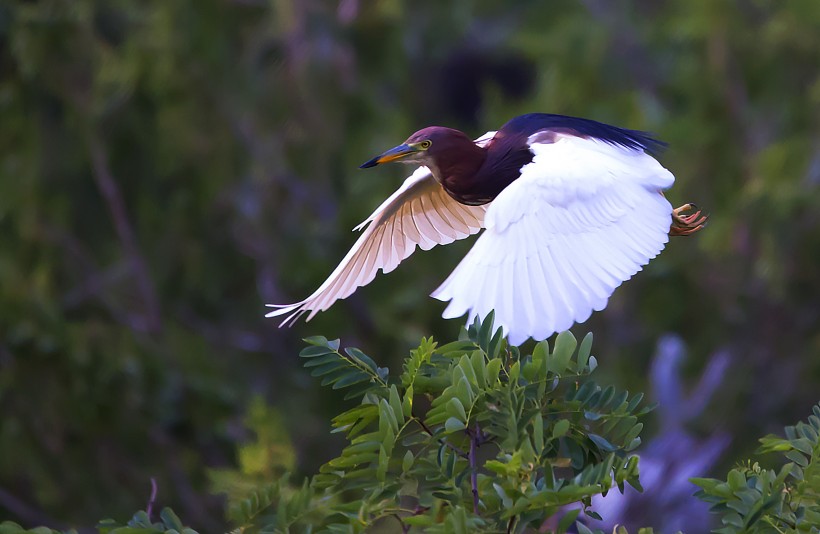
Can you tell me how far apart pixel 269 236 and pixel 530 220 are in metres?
4.77

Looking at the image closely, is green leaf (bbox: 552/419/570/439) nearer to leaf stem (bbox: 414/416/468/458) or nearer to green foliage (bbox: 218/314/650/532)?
green foliage (bbox: 218/314/650/532)

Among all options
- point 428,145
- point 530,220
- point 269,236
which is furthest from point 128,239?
point 530,220

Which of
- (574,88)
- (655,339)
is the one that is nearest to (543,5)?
(574,88)

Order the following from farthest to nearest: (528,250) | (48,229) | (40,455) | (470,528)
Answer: (48,229), (40,455), (528,250), (470,528)

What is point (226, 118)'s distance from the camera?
7020 millimetres

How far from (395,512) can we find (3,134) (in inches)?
219

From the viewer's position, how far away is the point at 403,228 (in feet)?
11.5

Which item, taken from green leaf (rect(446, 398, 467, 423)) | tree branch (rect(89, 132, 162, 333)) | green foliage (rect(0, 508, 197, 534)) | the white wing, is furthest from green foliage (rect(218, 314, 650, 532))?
tree branch (rect(89, 132, 162, 333))

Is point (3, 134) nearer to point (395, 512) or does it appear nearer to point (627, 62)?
point (627, 62)

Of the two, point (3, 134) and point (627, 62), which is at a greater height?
point (3, 134)

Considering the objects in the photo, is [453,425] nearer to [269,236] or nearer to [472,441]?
[472,441]

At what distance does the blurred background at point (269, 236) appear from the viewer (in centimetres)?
631

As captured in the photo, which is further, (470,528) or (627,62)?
(627,62)

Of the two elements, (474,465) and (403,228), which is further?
(403,228)
